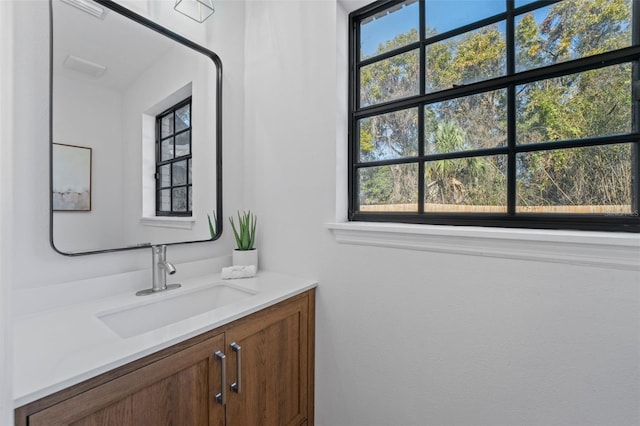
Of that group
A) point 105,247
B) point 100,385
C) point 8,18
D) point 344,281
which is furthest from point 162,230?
point 8,18

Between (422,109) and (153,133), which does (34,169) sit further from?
(422,109)

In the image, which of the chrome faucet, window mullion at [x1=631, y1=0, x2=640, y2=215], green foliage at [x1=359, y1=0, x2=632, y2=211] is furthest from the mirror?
window mullion at [x1=631, y1=0, x2=640, y2=215]

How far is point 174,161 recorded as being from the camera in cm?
146

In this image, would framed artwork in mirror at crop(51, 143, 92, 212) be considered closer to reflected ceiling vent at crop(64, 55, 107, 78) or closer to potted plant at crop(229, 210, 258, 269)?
reflected ceiling vent at crop(64, 55, 107, 78)

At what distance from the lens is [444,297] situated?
110 cm

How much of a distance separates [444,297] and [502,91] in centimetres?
82

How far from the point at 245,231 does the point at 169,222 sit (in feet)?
1.26

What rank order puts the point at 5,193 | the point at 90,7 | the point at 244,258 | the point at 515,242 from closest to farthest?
the point at 5,193
the point at 515,242
the point at 90,7
the point at 244,258

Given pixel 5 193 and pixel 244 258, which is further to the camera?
pixel 244 258

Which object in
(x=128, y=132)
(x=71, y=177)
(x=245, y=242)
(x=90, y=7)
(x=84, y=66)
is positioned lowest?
(x=245, y=242)

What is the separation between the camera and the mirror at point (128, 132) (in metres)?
1.11

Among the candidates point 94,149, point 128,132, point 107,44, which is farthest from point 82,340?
point 107,44

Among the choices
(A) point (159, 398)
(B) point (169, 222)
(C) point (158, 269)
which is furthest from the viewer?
(B) point (169, 222)

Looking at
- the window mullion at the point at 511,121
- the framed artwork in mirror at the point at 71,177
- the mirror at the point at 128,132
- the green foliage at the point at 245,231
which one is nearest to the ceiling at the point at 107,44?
the mirror at the point at 128,132
